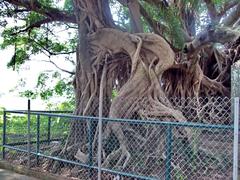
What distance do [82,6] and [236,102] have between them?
3541mm

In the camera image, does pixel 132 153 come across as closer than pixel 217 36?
Yes

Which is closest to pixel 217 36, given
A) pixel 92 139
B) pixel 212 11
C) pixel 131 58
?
pixel 131 58

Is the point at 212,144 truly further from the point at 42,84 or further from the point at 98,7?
the point at 42,84

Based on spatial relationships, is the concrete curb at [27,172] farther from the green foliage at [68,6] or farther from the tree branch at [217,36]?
the green foliage at [68,6]

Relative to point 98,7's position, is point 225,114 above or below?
below

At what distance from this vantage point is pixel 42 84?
1020 cm

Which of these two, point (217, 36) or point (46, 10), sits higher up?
point (46, 10)

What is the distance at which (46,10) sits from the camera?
19.6 ft

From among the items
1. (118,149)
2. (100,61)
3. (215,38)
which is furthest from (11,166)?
(215,38)

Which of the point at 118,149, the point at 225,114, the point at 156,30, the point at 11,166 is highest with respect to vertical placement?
the point at 156,30

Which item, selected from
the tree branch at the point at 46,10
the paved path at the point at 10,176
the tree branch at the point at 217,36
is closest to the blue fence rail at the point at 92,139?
the paved path at the point at 10,176

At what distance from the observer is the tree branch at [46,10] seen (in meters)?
5.90

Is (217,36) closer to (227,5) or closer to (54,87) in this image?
(227,5)

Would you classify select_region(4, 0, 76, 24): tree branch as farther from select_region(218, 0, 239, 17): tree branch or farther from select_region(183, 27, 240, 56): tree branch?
select_region(218, 0, 239, 17): tree branch
